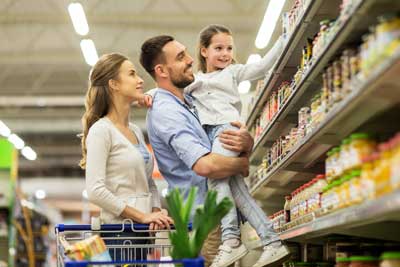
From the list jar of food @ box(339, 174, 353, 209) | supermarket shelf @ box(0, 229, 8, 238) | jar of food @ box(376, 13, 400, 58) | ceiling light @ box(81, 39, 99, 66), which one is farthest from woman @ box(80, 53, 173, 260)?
ceiling light @ box(81, 39, 99, 66)

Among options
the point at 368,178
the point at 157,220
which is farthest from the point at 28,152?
the point at 368,178

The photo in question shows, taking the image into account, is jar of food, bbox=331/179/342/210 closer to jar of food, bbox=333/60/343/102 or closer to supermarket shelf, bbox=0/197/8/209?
jar of food, bbox=333/60/343/102

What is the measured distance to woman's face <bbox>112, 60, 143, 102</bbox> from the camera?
14.0 feet

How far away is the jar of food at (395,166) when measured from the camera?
2326 mm

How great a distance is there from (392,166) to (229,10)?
39.7 ft

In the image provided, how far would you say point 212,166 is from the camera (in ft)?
13.6

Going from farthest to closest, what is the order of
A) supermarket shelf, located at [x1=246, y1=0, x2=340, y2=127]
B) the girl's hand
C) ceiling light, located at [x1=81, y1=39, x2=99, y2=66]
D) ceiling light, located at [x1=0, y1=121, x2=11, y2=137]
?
ceiling light, located at [x1=0, y1=121, x2=11, y2=137] → ceiling light, located at [x1=81, y1=39, x2=99, y2=66] → the girl's hand → supermarket shelf, located at [x1=246, y1=0, x2=340, y2=127]

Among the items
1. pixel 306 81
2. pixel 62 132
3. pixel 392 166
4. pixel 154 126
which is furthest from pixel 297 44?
pixel 62 132

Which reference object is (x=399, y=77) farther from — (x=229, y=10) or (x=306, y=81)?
(x=229, y=10)

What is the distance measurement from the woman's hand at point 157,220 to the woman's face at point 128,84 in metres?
0.71

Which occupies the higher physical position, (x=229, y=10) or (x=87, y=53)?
(x=229, y=10)

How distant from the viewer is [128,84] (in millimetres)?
4262

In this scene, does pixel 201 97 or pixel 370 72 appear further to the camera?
pixel 201 97

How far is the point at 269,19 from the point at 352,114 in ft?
25.0
